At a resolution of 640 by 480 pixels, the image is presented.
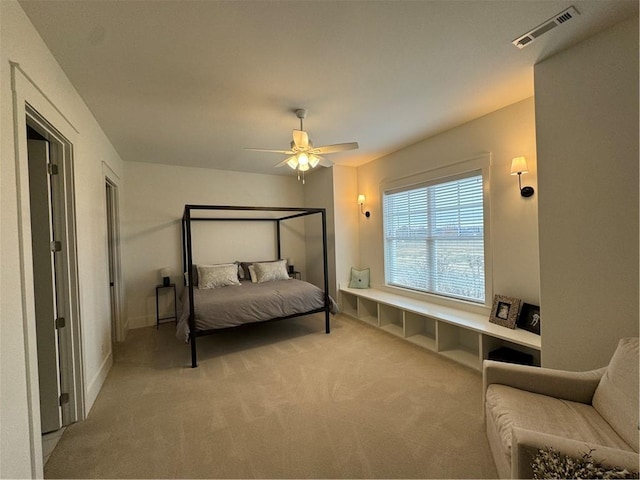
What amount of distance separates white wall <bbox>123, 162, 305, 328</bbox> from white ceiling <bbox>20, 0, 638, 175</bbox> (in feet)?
4.76

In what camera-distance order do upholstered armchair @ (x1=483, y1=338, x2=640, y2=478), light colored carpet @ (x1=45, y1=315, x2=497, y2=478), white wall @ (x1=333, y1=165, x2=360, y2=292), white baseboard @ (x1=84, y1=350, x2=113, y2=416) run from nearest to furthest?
upholstered armchair @ (x1=483, y1=338, x2=640, y2=478)
light colored carpet @ (x1=45, y1=315, x2=497, y2=478)
white baseboard @ (x1=84, y1=350, x2=113, y2=416)
white wall @ (x1=333, y1=165, x2=360, y2=292)

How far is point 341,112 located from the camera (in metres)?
2.79

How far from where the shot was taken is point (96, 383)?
8.06 feet

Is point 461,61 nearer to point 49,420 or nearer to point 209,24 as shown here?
point 209,24

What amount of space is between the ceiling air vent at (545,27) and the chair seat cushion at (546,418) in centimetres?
228

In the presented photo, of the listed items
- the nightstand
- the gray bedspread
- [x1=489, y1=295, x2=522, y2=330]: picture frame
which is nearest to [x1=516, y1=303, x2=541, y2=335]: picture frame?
[x1=489, y1=295, x2=522, y2=330]: picture frame

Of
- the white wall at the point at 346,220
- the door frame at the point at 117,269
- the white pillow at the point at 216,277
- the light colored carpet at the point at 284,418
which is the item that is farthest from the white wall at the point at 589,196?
the door frame at the point at 117,269

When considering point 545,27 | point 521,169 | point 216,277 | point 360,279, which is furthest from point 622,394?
point 216,277

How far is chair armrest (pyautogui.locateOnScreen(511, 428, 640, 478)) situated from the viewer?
3.40ft

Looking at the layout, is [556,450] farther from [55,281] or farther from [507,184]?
[55,281]

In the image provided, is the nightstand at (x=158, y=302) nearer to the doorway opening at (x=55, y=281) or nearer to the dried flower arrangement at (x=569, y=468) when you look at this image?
the doorway opening at (x=55, y=281)

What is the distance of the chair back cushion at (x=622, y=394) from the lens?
129 centimetres

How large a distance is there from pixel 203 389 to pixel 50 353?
46.8 inches

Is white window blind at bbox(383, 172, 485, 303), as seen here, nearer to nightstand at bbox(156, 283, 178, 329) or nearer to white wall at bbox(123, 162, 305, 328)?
white wall at bbox(123, 162, 305, 328)
